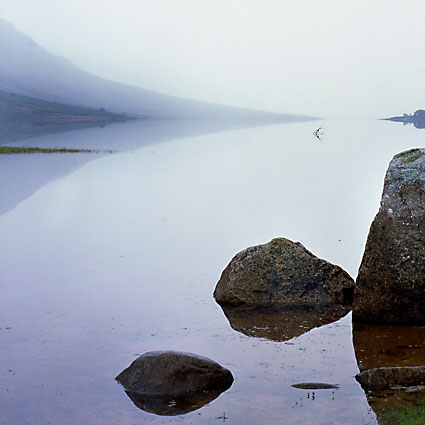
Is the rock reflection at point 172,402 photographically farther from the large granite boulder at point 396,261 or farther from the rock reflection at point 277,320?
the large granite boulder at point 396,261

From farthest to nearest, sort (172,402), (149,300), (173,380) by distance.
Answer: (149,300) < (173,380) < (172,402)

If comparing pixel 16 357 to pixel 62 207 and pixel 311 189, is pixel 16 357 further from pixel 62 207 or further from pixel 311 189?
pixel 311 189

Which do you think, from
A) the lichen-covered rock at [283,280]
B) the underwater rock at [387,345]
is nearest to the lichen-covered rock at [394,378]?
the underwater rock at [387,345]

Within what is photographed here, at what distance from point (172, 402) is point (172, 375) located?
53 cm

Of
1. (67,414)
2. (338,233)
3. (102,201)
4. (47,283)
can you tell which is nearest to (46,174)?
(102,201)

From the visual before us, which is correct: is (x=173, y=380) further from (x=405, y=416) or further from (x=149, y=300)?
(x=149, y=300)

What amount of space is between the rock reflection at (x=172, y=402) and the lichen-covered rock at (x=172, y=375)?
0.09 m

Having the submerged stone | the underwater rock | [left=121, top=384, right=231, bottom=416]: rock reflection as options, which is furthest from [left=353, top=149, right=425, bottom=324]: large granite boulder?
[left=121, top=384, right=231, bottom=416]: rock reflection

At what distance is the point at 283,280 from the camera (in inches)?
757

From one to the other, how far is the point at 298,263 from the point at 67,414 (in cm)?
839

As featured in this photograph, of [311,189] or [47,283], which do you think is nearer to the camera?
[47,283]

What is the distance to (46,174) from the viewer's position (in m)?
63.2

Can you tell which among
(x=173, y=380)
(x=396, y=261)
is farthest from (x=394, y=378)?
(x=396, y=261)

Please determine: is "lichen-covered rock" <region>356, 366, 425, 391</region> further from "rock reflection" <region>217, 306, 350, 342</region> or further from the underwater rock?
"rock reflection" <region>217, 306, 350, 342</region>
